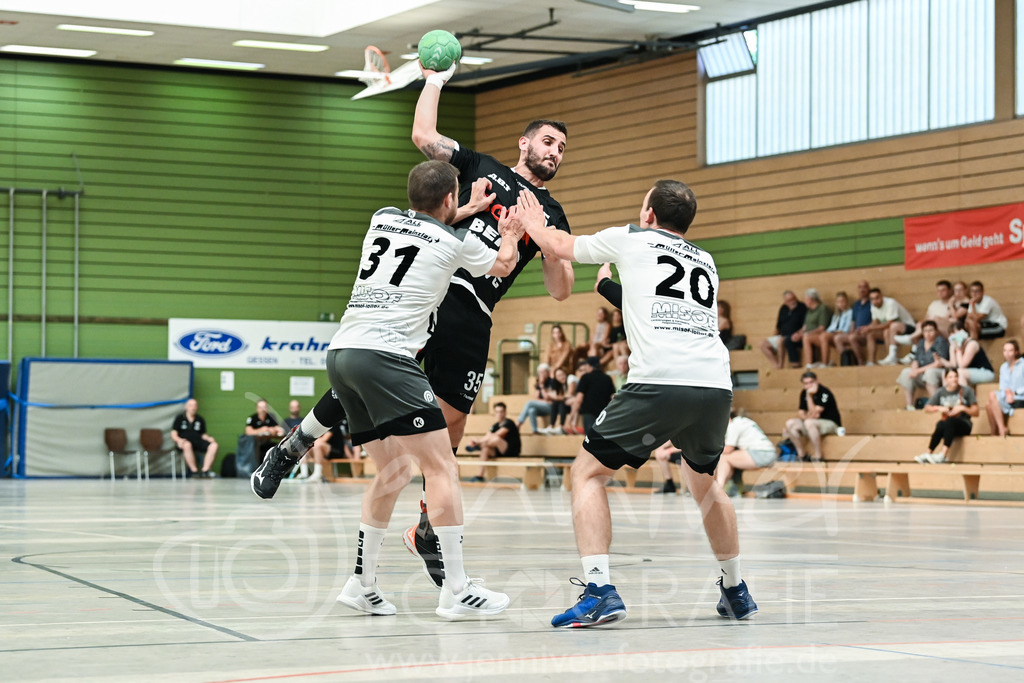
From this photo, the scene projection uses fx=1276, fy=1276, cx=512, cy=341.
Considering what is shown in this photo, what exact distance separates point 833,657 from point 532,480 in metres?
16.3

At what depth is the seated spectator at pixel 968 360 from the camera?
683 inches

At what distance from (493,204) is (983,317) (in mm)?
14043

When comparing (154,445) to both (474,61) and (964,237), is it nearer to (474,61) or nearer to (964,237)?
(474,61)

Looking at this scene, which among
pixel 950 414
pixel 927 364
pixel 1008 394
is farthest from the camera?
pixel 927 364

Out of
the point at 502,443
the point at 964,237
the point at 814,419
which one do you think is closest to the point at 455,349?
the point at 814,419

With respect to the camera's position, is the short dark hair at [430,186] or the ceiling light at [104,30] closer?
the short dark hair at [430,186]

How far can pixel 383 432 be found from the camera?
4914 millimetres

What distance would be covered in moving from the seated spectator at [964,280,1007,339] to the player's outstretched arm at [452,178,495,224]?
544 inches

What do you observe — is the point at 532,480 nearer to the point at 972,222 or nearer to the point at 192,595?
the point at 972,222

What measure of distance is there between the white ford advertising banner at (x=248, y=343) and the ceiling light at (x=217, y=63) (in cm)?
521

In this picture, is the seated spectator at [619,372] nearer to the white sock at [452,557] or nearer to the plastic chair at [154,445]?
the plastic chair at [154,445]

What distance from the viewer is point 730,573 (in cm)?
497

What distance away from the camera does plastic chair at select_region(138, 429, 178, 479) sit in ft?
82.6

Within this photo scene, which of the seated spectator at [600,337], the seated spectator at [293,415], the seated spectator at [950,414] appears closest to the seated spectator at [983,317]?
the seated spectator at [950,414]
